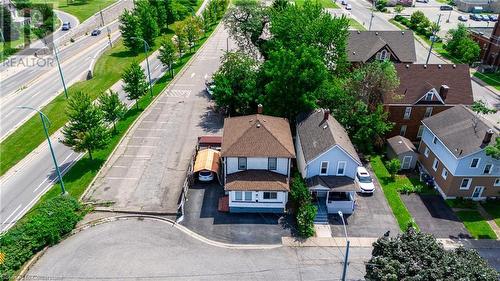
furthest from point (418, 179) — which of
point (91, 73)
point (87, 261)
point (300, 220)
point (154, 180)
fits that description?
point (91, 73)

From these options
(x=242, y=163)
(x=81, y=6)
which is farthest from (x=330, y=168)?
(x=81, y=6)

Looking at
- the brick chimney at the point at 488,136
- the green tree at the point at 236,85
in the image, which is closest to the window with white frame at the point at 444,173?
the brick chimney at the point at 488,136

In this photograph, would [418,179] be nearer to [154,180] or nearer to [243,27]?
[154,180]

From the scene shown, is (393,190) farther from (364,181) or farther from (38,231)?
(38,231)

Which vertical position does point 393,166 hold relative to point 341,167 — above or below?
below

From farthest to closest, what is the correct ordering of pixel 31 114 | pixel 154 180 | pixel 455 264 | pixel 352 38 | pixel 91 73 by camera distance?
pixel 91 73 < pixel 352 38 < pixel 31 114 < pixel 154 180 < pixel 455 264

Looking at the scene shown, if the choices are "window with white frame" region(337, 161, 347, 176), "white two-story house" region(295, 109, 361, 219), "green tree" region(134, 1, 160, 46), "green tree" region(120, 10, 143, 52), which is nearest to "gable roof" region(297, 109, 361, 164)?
"white two-story house" region(295, 109, 361, 219)

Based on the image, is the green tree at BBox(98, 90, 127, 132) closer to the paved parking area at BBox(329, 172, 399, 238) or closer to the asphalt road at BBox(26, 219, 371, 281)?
the asphalt road at BBox(26, 219, 371, 281)
